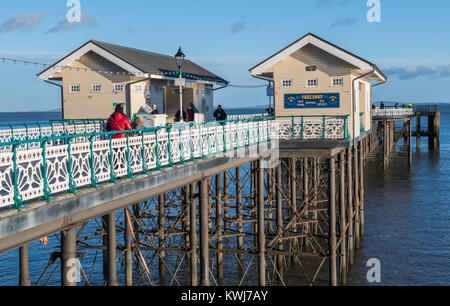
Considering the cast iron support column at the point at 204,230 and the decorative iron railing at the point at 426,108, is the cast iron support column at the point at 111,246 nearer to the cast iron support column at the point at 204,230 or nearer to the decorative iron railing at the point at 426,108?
the cast iron support column at the point at 204,230

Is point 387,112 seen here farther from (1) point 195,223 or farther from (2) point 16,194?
(2) point 16,194

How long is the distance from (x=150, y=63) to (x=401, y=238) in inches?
531

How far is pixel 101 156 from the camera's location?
41.2 ft

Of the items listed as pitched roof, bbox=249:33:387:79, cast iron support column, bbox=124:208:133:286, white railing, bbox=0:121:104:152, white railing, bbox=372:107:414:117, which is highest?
pitched roof, bbox=249:33:387:79

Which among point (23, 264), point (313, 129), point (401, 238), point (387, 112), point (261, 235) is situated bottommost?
point (401, 238)

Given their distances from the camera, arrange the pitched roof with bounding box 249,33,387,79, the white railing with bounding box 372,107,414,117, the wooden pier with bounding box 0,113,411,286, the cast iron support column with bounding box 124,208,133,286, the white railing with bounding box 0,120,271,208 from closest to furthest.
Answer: the white railing with bounding box 0,120,271,208 → the wooden pier with bounding box 0,113,411,286 → the cast iron support column with bounding box 124,208,133,286 → the pitched roof with bounding box 249,33,387,79 → the white railing with bounding box 372,107,414,117

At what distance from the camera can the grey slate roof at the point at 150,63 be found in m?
24.7

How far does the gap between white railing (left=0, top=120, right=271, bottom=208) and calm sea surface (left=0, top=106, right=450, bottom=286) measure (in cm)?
682

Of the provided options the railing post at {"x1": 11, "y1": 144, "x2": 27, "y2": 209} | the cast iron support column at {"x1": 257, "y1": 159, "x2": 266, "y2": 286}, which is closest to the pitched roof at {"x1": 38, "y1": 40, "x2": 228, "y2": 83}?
the cast iron support column at {"x1": 257, "y1": 159, "x2": 266, "y2": 286}

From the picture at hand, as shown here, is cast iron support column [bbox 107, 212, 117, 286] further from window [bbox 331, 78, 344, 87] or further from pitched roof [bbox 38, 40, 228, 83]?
window [bbox 331, 78, 344, 87]

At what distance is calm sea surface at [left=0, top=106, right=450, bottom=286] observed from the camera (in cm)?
2138

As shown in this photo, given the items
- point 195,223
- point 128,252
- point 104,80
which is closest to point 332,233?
point 195,223
